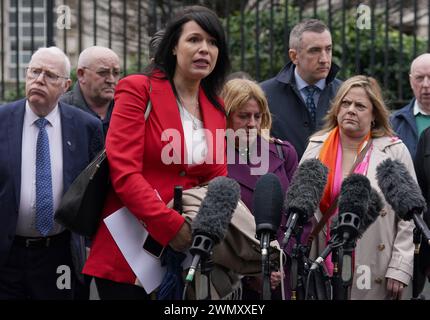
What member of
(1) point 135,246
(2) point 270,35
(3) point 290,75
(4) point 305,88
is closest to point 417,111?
(4) point 305,88

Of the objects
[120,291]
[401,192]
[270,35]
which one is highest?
[270,35]

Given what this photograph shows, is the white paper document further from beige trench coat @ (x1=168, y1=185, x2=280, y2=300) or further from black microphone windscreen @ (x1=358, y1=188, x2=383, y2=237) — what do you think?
black microphone windscreen @ (x1=358, y1=188, x2=383, y2=237)

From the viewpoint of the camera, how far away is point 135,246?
5.79 meters

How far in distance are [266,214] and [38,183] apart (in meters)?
1.85

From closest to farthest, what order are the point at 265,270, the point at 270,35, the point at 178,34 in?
1. the point at 265,270
2. the point at 178,34
3. the point at 270,35

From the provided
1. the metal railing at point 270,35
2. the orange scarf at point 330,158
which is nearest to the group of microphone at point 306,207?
the orange scarf at point 330,158

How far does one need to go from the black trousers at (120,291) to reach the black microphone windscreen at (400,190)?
134 centimetres

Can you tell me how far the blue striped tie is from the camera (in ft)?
21.4

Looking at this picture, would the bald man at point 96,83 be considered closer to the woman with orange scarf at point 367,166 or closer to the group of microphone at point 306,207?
the woman with orange scarf at point 367,166

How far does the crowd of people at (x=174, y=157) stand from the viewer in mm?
5750

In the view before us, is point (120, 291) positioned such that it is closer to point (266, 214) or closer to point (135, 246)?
point (135, 246)

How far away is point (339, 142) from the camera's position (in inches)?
282

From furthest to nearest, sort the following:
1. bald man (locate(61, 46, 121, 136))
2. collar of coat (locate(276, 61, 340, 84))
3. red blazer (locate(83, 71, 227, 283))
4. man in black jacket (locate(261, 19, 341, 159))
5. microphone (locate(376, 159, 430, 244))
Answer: collar of coat (locate(276, 61, 340, 84)) → bald man (locate(61, 46, 121, 136)) → man in black jacket (locate(261, 19, 341, 159)) → red blazer (locate(83, 71, 227, 283)) → microphone (locate(376, 159, 430, 244))

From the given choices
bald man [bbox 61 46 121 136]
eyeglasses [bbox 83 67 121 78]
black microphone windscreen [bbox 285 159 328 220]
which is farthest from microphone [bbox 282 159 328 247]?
eyeglasses [bbox 83 67 121 78]
